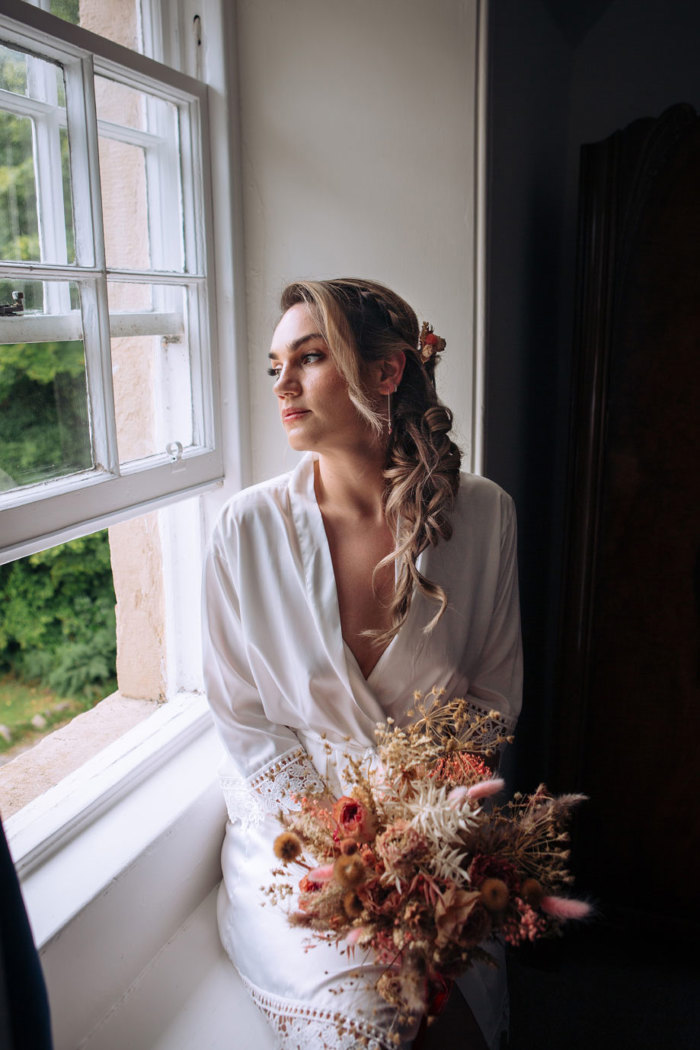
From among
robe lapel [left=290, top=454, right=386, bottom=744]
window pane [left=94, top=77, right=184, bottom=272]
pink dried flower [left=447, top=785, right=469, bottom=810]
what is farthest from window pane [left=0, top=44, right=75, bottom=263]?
pink dried flower [left=447, top=785, right=469, bottom=810]

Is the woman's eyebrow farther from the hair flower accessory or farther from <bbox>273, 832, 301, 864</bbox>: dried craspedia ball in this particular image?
<bbox>273, 832, 301, 864</bbox>: dried craspedia ball

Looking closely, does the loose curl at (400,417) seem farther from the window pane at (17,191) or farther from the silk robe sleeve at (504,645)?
the window pane at (17,191)

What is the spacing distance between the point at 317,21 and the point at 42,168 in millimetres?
753

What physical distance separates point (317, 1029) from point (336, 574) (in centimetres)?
74

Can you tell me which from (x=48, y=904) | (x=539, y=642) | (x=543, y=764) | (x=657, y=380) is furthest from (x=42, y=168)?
(x=543, y=764)

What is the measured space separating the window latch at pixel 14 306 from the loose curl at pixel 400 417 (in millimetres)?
453

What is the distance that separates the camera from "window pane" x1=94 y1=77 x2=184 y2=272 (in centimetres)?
163

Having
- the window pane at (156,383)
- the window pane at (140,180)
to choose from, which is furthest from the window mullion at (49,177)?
the window pane at (156,383)

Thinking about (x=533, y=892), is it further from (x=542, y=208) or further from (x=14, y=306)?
(x=542, y=208)

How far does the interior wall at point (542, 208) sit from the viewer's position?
1.88 m

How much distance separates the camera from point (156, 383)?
189cm

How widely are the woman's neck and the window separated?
0.37 metres

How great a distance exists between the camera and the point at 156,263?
179cm

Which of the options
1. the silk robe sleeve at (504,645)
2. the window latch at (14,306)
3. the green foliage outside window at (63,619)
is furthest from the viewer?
the green foliage outside window at (63,619)
